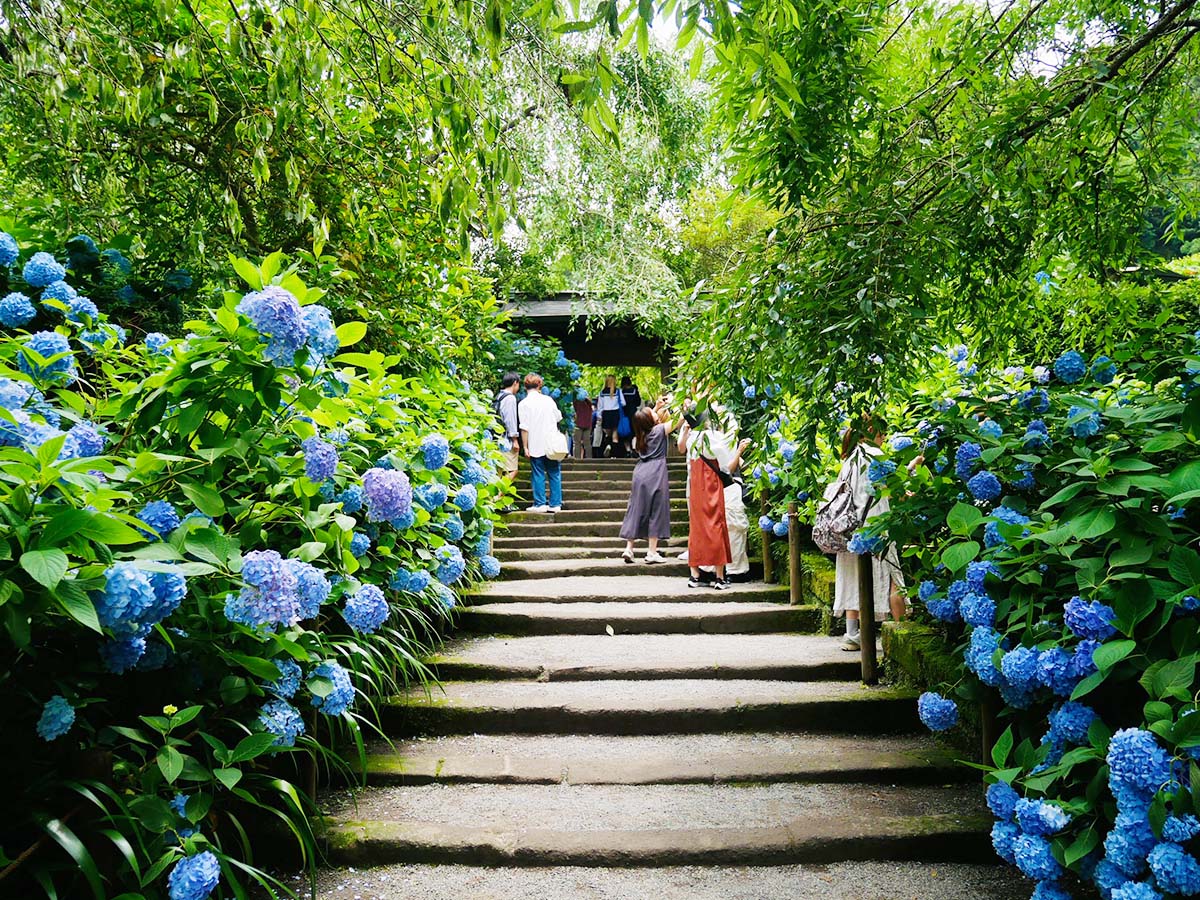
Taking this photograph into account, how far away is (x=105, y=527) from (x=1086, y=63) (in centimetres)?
336

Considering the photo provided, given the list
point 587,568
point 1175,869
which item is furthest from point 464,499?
point 1175,869

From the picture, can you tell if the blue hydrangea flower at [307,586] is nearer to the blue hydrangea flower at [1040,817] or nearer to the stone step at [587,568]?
the blue hydrangea flower at [1040,817]

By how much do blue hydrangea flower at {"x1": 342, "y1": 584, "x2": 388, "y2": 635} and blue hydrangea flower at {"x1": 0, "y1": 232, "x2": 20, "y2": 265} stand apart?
8.68 ft

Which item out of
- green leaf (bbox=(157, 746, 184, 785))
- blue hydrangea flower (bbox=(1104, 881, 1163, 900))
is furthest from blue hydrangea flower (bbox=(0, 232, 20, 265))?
blue hydrangea flower (bbox=(1104, 881, 1163, 900))

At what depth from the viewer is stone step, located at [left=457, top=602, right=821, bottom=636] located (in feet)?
18.5

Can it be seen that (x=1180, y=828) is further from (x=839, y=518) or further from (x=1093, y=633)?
(x=839, y=518)

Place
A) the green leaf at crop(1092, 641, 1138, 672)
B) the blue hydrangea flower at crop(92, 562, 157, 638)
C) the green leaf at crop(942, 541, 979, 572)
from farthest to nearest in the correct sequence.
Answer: the green leaf at crop(942, 541, 979, 572) < the green leaf at crop(1092, 641, 1138, 672) < the blue hydrangea flower at crop(92, 562, 157, 638)

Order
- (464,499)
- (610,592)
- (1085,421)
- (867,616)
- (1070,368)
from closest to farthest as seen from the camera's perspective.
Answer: (1085,421) < (1070,368) < (867,616) < (464,499) < (610,592)

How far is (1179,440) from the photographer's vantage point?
2.31 metres

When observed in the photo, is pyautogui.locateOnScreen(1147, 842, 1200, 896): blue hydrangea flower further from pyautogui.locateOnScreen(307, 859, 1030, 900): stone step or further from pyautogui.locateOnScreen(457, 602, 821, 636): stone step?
pyautogui.locateOnScreen(457, 602, 821, 636): stone step

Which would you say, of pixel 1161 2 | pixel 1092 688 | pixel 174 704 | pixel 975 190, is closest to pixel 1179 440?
pixel 1092 688

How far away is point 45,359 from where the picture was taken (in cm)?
231

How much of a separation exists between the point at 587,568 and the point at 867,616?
3408 millimetres

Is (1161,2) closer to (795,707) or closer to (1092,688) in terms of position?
(1092,688)
